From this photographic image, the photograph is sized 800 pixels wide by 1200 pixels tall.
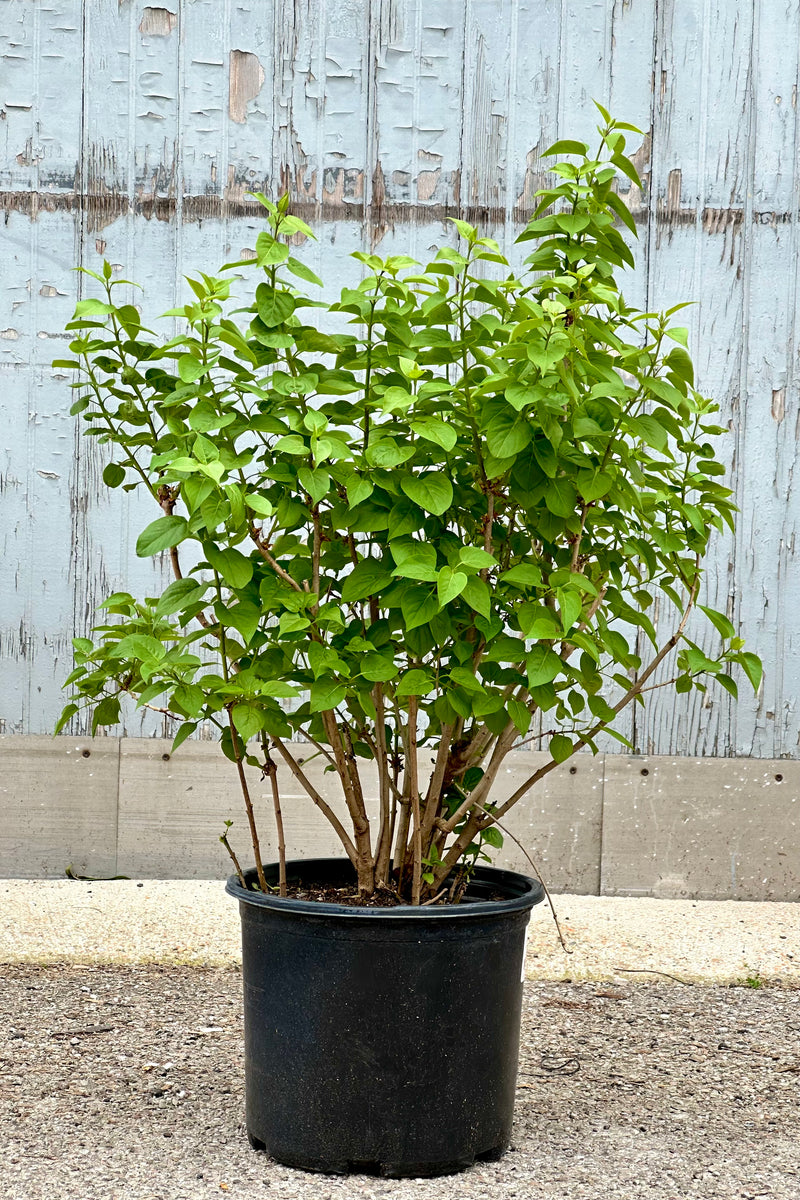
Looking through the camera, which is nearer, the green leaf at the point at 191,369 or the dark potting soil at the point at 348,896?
the green leaf at the point at 191,369

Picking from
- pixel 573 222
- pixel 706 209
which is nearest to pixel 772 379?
pixel 706 209

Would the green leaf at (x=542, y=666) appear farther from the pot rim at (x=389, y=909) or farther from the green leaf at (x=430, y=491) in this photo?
the pot rim at (x=389, y=909)

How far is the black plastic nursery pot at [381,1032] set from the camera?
6.37ft

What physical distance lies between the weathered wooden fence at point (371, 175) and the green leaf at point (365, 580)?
82.6 inches

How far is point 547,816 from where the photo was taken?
3.76 m

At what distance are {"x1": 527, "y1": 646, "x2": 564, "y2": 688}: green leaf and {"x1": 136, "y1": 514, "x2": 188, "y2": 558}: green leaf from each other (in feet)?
1.90

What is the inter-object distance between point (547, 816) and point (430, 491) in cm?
218

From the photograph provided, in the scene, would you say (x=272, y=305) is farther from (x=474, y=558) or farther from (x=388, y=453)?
(x=474, y=558)

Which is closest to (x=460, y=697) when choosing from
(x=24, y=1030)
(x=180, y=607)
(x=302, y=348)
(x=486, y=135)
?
(x=180, y=607)

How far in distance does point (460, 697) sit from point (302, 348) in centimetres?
62

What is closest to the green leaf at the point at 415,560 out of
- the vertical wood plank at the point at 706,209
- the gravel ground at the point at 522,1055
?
the gravel ground at the point at 522,1055

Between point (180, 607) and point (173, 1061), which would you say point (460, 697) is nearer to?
point (180, 607)

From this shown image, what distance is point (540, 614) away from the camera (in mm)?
1862

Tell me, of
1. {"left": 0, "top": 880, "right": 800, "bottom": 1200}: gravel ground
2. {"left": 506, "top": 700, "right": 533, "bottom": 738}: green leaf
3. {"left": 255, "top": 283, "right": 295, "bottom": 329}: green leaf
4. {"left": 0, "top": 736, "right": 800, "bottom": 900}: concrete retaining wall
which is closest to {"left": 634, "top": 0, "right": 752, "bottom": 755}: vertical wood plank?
{"left": 0, "top": 736, "right": 800, "bottom": 900}: concrete retaining wall
